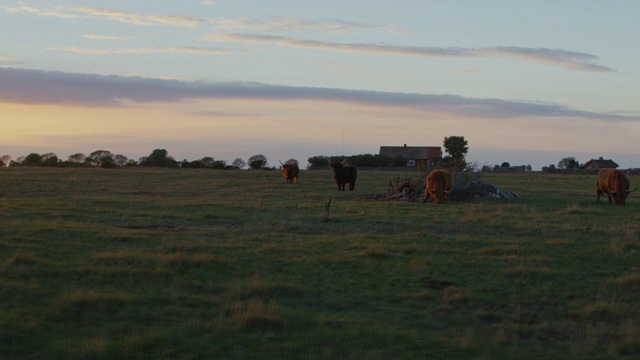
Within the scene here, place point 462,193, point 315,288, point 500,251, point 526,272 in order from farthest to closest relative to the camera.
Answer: point 462,193
point 500,251
point 526,272
point 315,288

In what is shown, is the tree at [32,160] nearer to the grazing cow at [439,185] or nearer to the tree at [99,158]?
the tree at [99,158]

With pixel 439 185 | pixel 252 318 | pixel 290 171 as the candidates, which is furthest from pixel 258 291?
pixel 290 171

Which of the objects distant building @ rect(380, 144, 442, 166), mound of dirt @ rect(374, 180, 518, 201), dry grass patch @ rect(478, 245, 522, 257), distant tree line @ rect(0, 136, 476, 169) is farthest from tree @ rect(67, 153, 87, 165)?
Result: dry grass patch @ rect(478, 245, 522, 257)

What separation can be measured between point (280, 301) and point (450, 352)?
3.04 meters

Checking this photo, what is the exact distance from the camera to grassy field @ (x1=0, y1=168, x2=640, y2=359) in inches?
339

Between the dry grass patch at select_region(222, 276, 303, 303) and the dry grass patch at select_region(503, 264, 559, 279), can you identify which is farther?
the dry grass patch at select_region(503, 264, 559, 279)

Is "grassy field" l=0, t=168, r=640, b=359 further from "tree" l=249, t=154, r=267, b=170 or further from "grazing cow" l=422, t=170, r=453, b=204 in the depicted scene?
"tree" l=249, t=154, r=267, b=170

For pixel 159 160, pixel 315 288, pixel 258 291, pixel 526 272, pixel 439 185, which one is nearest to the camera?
pixel 258 291

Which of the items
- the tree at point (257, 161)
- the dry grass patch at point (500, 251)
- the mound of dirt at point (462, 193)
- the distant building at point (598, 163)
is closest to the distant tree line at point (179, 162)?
the tree at point (257, 161)

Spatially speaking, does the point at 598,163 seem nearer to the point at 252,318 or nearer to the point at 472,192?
the point at 472,192

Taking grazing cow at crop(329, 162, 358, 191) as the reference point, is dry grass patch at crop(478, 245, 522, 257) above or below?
below

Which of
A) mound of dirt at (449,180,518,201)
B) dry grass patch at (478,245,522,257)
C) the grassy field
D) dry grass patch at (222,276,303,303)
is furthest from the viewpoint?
mound of dirt at (449,180,518,201)

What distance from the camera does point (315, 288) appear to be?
11.5 meters

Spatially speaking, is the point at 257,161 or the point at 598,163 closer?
the point at 257,161
